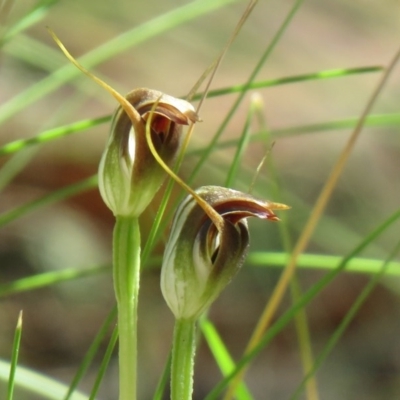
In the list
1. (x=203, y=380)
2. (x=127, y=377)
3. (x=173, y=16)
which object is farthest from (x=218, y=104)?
(x=127, y=377)

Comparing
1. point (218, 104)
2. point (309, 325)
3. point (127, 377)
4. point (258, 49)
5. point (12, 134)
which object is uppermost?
point (258, 49)

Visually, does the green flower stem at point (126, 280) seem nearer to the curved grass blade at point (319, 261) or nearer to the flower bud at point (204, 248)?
the flower bud at point (204, 248)

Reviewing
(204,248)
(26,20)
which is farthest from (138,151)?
(26,20)

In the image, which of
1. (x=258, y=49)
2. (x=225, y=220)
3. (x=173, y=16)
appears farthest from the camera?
(x=258, y=49)

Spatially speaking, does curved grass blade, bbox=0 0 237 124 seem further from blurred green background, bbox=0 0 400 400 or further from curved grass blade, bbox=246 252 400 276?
blurred green background, bbox=0 0 400 400

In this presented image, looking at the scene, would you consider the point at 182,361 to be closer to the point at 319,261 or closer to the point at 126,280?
the point at 126,280

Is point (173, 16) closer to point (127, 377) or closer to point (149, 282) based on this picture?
point (127, 377)

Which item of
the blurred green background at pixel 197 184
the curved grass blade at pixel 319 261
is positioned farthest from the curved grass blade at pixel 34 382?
the blurred green background at pixel 197 184
